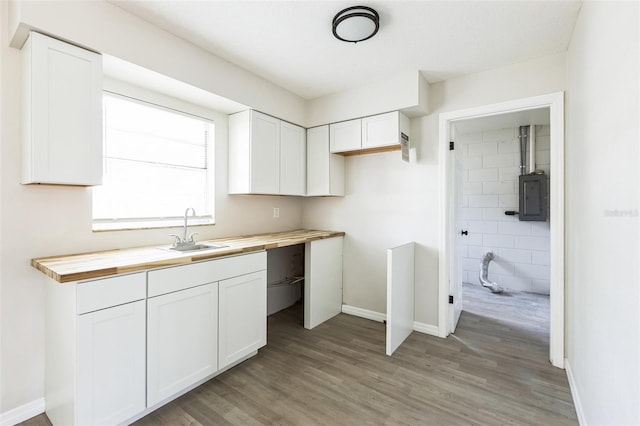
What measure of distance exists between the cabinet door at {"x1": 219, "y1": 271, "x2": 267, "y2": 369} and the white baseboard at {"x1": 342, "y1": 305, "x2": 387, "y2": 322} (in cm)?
131

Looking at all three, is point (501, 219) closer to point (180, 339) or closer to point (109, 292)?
point (180, 339)

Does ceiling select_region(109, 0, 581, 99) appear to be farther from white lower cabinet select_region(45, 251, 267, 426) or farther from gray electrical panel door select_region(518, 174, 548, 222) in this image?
gray electrical panel door select_region(518, 174, 548, 222)

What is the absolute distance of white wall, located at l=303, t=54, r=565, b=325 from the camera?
2.60 meters

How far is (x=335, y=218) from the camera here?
3.67 meters

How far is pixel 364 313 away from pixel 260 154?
2161 mm

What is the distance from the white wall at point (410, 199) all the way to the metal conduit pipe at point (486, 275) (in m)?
2.04

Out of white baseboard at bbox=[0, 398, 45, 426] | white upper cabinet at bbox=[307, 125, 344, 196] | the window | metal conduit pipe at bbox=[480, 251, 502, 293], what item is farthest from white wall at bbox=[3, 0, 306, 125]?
metal conduit pipe at bbox=[480, 251, 502, 293]

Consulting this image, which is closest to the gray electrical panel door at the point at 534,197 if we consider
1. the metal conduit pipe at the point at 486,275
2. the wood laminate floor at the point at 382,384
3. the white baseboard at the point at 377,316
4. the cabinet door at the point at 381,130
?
the metal conduit pipe at the point at 486,275

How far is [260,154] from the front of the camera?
9.68ft

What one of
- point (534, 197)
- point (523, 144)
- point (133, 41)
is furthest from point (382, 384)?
point (523, 144)

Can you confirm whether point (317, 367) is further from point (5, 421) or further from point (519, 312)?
point (519, 312)

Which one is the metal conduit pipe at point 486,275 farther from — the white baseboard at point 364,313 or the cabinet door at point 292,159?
the cabinet door at point 292,159

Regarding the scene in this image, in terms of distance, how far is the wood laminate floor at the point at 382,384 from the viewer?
179 centimetres

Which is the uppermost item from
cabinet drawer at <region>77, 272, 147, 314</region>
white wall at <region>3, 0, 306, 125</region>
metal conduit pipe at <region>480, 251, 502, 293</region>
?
white wall at <region>3, 0, 306, 125</region>
